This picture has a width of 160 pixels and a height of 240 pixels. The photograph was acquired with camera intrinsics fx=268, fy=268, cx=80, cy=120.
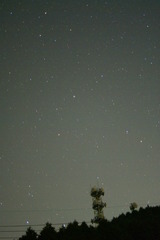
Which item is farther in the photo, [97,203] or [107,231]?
[97,203]

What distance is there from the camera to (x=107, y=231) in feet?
66.9

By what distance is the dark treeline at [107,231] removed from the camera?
18.9 meters

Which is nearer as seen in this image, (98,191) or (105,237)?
(105,237)

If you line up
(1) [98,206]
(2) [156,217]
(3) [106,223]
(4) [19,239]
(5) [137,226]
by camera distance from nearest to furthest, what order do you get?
1. (4) [19,239]
2. (3) [106,223]
3. (5) [137,226]
4. (2) [156,217]
5. (1) [98,206]

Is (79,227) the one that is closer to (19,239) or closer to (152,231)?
(19,239)

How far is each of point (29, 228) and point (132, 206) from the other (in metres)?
35.6

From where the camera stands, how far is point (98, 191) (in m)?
51.1

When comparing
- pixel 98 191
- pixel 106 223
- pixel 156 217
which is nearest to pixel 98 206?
pixel 98 191

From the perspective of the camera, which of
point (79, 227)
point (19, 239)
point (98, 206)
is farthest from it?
point (98, 206)

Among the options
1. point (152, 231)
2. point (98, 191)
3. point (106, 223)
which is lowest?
point (152, 231)

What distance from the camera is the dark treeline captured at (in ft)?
62.1

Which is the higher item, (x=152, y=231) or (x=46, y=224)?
(x=46, y=224)

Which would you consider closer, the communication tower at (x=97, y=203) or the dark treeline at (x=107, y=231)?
the dark treeline at (x=107, y=231)

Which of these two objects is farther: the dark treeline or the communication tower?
the communication tower
